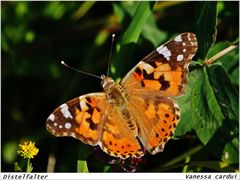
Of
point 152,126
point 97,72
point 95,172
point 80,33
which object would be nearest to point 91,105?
point 152,126

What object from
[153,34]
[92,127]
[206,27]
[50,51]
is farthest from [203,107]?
[50,51]

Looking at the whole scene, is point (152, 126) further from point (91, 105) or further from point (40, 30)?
point (40, 30)

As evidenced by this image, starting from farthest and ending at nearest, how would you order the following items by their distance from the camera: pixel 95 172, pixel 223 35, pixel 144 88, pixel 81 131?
pixel 223 35
pixel 95 172
pixel 144 88
pixel 81 131

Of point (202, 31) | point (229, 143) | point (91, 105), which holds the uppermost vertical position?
point (202, 31)

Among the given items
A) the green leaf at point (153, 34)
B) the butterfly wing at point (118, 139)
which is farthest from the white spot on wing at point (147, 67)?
the green leaf at point (153, 34)

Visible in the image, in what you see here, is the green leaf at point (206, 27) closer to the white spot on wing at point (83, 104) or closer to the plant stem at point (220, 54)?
the plant stem at point (220, 54)

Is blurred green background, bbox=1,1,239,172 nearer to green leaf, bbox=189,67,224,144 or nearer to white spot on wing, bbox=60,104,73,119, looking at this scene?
green leaf, bbox=189,67,224,144

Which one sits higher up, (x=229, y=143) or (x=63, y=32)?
(x=63, y=32)
